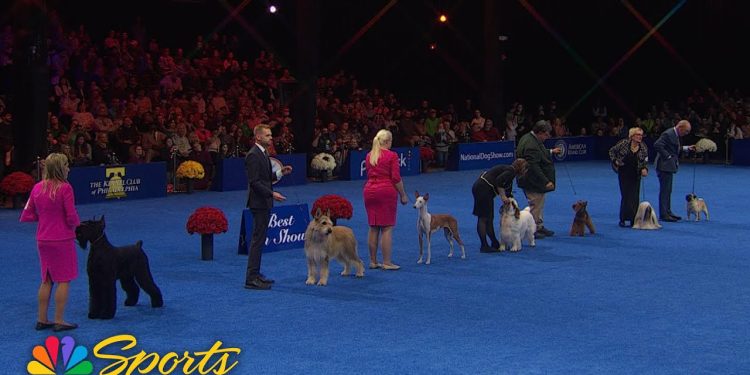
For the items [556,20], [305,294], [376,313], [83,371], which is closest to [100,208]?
[305,294]

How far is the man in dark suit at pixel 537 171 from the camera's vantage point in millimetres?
15133

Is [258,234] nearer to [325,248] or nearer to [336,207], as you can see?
[325,248]

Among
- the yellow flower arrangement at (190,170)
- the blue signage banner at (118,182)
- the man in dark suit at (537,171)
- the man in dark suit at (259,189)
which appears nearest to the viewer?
the man in dark suit at (259,189)

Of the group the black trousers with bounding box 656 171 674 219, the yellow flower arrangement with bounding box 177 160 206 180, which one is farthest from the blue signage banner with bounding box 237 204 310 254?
the yellow flower arrangement with bounding box 177 160 206 180

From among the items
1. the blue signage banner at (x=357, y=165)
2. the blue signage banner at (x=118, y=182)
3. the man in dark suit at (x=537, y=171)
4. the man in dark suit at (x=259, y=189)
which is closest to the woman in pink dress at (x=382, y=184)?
the man in dark suit at (x=259, y=189)

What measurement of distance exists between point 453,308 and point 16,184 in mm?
11448

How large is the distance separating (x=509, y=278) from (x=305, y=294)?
2.44 meters

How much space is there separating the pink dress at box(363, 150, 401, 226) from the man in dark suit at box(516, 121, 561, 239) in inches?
140

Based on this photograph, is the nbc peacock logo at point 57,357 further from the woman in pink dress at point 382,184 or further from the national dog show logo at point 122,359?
the woman in pink dress at point 382,184

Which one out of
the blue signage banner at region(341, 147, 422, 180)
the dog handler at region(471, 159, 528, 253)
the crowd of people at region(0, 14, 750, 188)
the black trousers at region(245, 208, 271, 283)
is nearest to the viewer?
the black trousers at region(245, 208, 271, 283)

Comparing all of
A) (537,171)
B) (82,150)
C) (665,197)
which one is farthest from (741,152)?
(82,150)

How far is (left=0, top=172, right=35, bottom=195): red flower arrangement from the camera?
18781mm

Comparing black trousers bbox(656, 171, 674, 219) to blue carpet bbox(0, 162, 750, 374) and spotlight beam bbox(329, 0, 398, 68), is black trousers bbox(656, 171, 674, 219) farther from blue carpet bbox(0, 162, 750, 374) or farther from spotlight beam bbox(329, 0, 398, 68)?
spotlight beam bbox(329, 0, 398, 68)

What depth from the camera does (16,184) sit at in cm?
1884
